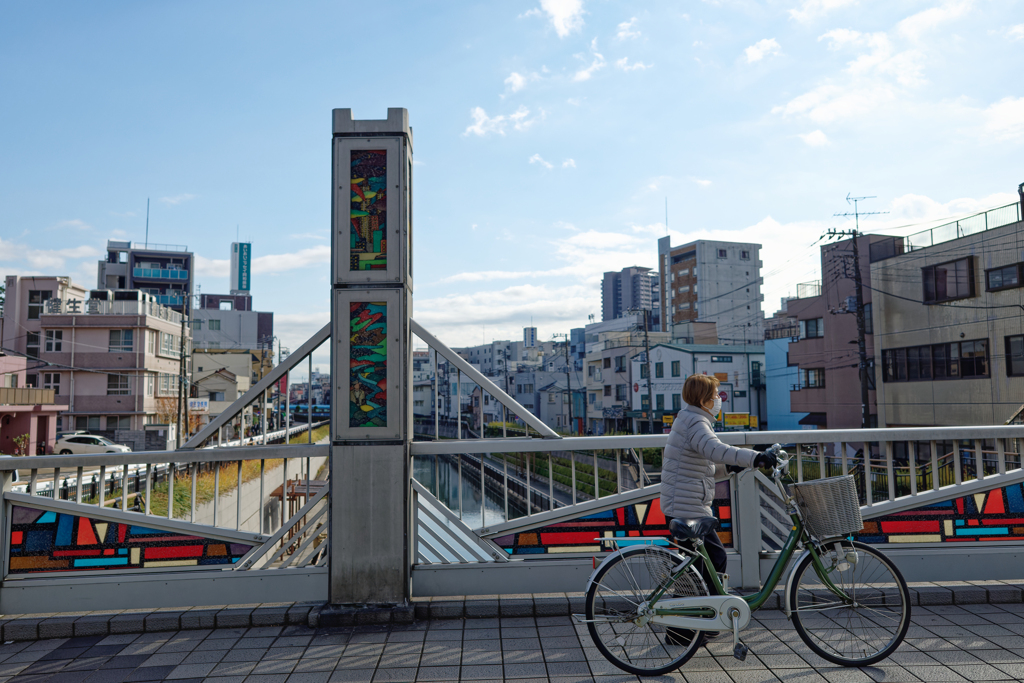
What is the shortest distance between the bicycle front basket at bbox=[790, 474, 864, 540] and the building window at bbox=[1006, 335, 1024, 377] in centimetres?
2486

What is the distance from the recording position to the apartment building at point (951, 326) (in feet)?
77.0

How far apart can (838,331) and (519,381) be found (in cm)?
4003

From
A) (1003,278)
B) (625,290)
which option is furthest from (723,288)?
(625,290)

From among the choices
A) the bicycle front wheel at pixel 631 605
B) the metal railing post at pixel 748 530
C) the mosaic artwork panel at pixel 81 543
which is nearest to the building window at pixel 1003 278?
the metal railing post at pixel 748 530

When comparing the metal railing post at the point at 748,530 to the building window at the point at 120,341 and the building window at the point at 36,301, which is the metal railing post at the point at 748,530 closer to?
the building window at the point at 120,341

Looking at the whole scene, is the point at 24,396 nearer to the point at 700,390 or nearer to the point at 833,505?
the point at 700,390

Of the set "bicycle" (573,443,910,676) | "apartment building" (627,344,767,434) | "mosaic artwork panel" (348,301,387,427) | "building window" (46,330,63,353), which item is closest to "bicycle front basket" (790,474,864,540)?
"bicycle" (573,443,910,676)

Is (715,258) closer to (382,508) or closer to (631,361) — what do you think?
(631,361)

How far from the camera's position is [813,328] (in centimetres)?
3475

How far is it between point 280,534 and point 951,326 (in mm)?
28270

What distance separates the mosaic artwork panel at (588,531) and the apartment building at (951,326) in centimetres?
2268

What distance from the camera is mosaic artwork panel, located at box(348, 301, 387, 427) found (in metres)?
4.46

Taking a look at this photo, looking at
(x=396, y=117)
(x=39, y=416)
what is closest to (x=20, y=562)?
(x=396, y=117)

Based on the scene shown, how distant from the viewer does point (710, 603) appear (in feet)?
11.3
